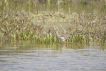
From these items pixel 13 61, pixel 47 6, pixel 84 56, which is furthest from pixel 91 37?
pixel 47 6

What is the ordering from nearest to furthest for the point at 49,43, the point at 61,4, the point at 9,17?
the point at 49,43 < the point at 9,17 < the point at 61,4

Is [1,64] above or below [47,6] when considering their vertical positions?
below

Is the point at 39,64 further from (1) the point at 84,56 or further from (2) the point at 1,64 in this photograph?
(1) the point at 84,56

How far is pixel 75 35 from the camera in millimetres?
16281

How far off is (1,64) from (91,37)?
503 cm

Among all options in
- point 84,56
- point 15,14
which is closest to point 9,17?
point 15,14

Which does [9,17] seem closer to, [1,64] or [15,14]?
[15,14]

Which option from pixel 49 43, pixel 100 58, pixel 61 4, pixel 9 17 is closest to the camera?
pixel 100 58

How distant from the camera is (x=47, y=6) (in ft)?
84.2

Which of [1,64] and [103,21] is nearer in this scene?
[1,64]

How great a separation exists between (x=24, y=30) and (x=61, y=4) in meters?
11.4

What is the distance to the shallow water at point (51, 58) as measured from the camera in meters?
11.5

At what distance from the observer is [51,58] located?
12836mm

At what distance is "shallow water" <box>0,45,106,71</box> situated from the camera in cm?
1150
